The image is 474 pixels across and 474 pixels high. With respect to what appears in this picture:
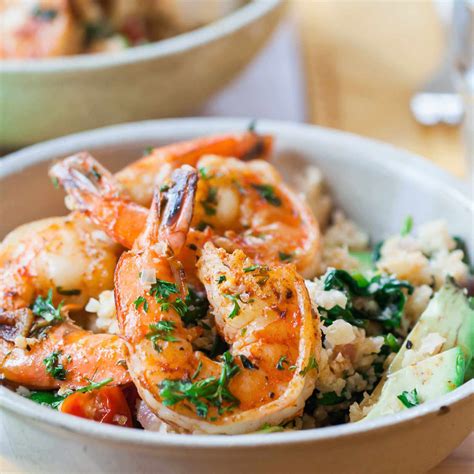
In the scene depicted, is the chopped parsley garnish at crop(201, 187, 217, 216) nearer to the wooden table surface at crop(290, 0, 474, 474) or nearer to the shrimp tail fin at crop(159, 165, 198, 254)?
the shrimp tail fin at crop(159, 165, 198, 254)

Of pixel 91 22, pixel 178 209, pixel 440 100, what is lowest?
pixel 440 100

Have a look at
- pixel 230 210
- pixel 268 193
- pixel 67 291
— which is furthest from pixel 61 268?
pixel 268 193

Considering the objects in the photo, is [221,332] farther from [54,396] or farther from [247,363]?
[54,396]

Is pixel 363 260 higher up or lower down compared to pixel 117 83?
lower down

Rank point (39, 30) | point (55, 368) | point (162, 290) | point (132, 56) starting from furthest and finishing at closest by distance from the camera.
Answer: point (39, 30), point (132, 56), point (55, 368), point (162, 290)

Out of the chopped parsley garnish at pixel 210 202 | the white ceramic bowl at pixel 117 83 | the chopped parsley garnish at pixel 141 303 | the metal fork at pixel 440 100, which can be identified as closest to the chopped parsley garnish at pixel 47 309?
the chopped parsley garnish at pixel 141 303

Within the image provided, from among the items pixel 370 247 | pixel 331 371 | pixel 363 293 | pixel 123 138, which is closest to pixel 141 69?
pixel 123 138

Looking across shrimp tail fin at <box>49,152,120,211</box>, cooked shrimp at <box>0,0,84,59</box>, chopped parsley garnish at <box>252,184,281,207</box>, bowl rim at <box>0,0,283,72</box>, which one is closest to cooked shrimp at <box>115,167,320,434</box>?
shrimp tail fin at <box>49,152,120,211</box>

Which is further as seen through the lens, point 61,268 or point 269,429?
point 61,268
